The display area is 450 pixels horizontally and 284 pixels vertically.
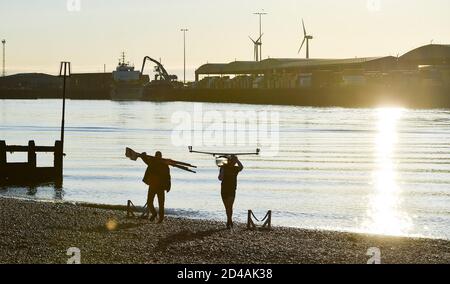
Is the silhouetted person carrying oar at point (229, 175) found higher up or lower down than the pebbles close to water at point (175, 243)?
higher up

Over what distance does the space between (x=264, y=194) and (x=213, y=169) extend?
605 inches

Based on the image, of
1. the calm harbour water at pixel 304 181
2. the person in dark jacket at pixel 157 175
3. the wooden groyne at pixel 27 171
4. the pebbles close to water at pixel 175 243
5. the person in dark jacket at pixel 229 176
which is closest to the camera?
the pebbles close to water at pixel 175 243

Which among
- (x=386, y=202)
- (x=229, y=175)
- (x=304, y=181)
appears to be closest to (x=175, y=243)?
(x=229, y=175)

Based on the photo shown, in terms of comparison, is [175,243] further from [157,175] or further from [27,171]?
[27,171]

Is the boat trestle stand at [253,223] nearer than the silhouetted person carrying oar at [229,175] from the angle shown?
No

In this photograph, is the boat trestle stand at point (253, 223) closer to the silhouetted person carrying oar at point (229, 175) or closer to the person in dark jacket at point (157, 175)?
the silhouetted person carrying oar at point (229, 175)

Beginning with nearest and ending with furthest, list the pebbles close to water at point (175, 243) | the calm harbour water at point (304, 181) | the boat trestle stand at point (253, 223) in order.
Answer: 1. the pebbles close to water at point (175, 243)
2. the boat trestle stand at point (253, 223)
3. the calm harbour water at point (304, 181)

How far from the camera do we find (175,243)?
75.5 feet

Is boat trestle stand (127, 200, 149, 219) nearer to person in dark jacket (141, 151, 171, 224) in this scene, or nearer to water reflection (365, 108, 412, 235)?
person in dark jacket (141, 151, 171, 224)

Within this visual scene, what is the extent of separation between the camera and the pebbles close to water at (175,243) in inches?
817

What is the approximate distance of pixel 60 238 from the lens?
22984 mm

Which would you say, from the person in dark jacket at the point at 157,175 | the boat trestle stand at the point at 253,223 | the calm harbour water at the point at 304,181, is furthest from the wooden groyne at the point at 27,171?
the person in dark jacket at the point at 157,175
